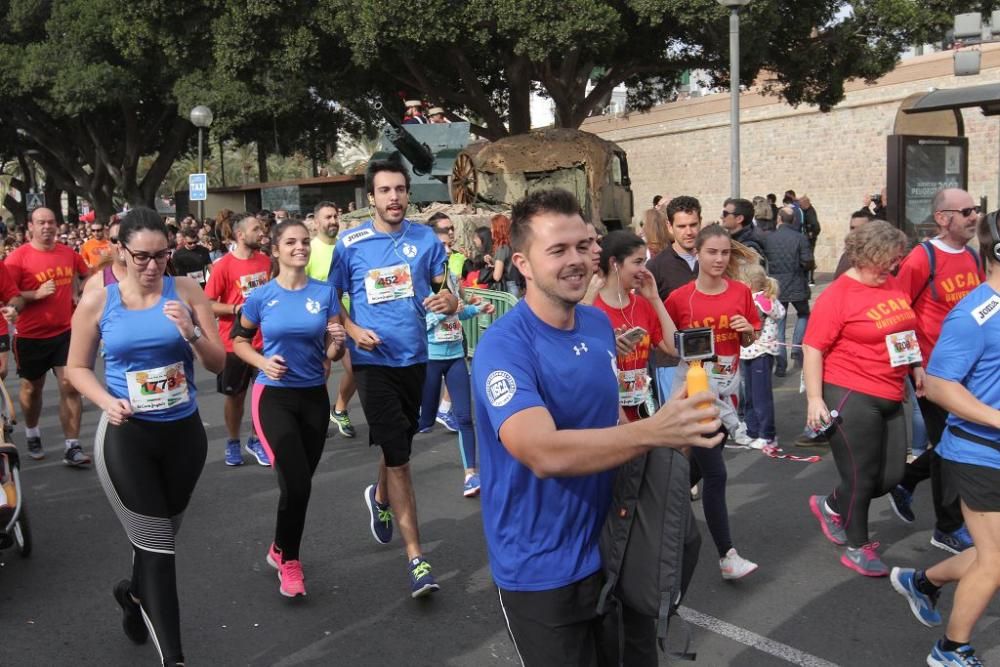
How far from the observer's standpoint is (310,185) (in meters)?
27.0

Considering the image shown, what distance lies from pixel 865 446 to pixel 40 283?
6374mm

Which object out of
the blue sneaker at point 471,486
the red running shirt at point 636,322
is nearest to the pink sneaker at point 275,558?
the blue sneaker at point 471,486

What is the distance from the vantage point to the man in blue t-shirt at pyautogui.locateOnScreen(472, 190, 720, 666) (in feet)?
8.31

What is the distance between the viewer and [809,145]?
28.2 metres

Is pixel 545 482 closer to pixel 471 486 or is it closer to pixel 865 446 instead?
pixel 865 446

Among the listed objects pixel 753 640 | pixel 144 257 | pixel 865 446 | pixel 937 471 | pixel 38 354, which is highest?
pixel 144 257

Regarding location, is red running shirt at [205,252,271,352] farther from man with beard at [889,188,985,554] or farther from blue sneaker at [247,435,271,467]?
man with beard at [889,188,985,554]

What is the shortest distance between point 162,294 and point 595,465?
252 cm

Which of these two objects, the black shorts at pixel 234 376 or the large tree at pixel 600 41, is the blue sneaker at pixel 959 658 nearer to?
the black shorts at pixel 234 376

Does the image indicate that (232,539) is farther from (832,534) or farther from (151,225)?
(832,534)

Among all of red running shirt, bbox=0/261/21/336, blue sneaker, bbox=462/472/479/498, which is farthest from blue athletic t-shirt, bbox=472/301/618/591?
red running shirt, bbox=0/261/21/336

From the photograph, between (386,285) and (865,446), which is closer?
(865,446)

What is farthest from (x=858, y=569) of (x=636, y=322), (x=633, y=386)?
(x=636, y=322)

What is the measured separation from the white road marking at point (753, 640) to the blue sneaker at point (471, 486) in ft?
7.31
